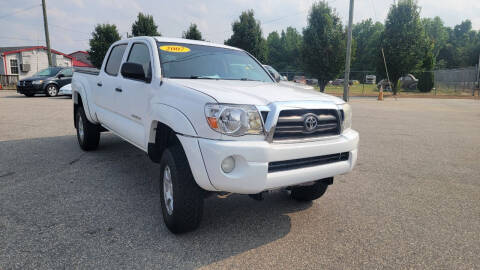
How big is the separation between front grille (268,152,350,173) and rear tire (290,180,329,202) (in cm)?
62

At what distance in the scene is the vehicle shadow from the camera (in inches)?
106

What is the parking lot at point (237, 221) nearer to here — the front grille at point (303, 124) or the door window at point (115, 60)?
the front grille at point (303, 124)

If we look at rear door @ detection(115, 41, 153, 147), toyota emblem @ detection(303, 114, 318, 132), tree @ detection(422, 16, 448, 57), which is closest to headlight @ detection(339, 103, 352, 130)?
toyota emblem @ detection(303, 114, 318, 132)

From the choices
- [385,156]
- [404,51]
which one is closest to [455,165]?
[385,156]

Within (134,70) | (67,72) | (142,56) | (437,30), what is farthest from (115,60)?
(437,30)

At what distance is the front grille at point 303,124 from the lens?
9.04ft

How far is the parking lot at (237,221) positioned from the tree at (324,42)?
81.8 ft

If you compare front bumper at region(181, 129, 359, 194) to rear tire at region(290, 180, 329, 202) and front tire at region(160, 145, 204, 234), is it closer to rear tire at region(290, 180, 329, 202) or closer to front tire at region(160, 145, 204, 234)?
front tire at region(160, 145, 204, 234)

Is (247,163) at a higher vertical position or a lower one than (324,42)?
lower

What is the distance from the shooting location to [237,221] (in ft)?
11.1

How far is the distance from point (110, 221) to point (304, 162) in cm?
195

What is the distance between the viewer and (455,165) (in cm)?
572

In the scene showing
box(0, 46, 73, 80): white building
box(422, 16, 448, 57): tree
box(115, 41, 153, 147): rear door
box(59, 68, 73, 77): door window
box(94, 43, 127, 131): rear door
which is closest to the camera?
box(115, 41, 153, 147): rear door

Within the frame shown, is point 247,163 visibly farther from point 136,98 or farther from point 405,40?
point 405,40
